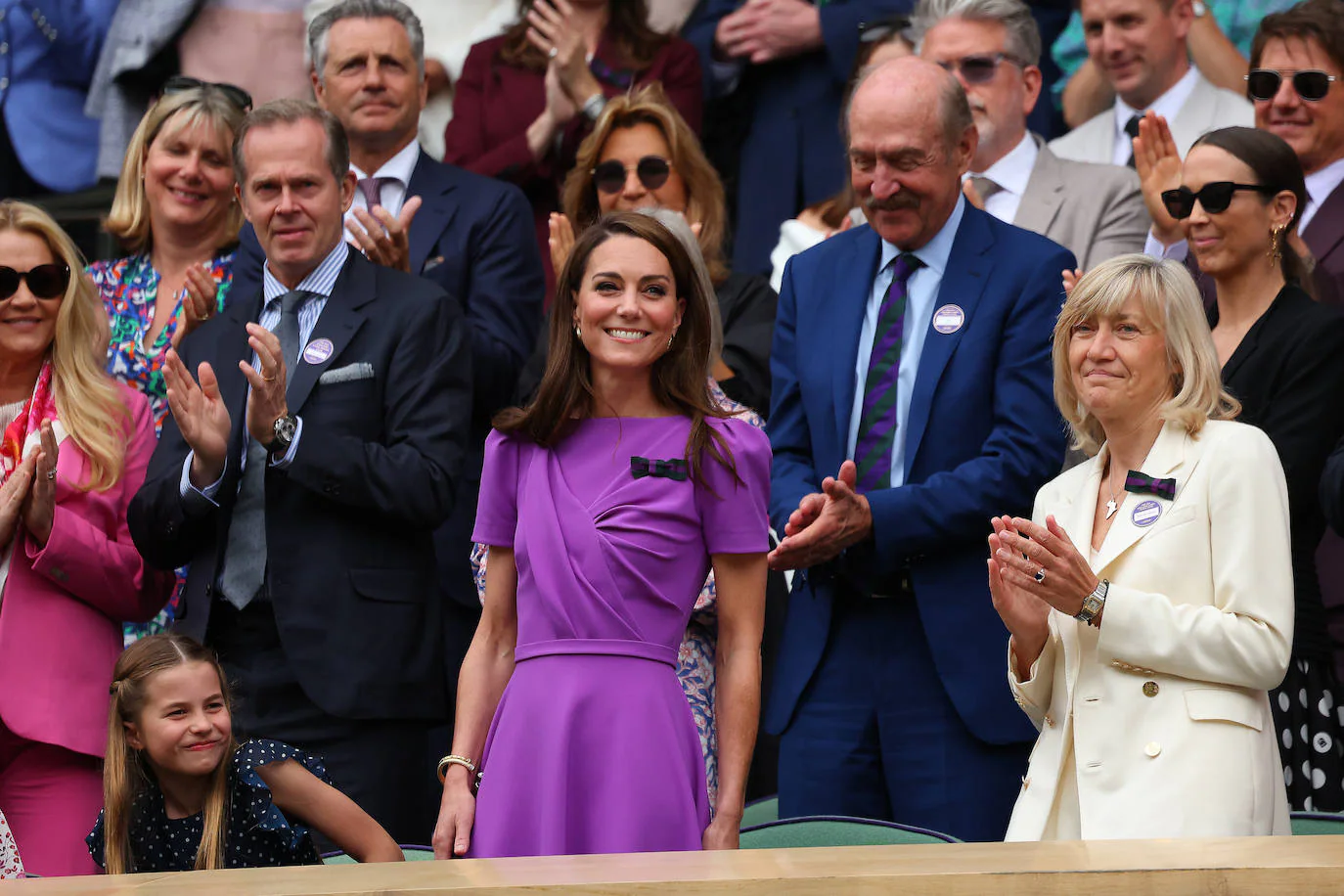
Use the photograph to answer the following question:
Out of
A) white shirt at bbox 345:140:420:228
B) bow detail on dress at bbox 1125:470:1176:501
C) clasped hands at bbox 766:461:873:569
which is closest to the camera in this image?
bow detail on dress at bbox 1125:470:1176:501

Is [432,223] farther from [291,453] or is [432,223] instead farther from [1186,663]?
[1186,663]

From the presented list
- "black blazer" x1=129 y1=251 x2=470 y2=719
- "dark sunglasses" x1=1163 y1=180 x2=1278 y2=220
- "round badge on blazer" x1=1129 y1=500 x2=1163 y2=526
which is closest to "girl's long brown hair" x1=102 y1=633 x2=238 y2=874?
"black blazer" x1=129 y1=251 x2=470 y2=719

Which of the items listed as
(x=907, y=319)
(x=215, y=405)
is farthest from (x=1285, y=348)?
(x=215, y=405)

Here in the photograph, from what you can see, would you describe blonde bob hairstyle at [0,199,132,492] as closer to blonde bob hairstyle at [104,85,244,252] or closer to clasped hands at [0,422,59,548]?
clasped hands at [0,422,59,548]

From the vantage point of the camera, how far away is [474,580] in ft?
17.3

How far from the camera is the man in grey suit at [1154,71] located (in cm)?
620

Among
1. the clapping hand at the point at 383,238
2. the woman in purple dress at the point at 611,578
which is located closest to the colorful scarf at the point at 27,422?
the clapping hand at the point at 383,238

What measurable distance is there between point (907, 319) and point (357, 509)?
1418mm

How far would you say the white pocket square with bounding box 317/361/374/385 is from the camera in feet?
16.0

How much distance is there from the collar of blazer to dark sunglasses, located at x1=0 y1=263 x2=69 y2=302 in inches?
109

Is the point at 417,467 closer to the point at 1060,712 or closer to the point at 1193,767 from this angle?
the point at 1060,712

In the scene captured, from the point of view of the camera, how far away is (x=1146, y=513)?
3869 mm

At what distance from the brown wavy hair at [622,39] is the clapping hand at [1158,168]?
1947mm

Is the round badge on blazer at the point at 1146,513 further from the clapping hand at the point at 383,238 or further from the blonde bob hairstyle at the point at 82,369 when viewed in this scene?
the blonde bob hairstyle at the point at 82,369
